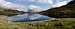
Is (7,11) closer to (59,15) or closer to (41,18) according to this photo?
(41,18)

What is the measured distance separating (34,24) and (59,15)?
0.22 metres

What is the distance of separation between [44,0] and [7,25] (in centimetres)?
36

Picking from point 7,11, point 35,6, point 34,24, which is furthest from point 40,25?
point 7,11

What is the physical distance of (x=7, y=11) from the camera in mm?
1284

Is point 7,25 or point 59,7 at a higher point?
point 59,7

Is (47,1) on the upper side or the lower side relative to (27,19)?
upper

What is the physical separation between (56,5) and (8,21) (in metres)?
0.41

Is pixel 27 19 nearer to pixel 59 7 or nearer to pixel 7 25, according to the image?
pixel 7 25

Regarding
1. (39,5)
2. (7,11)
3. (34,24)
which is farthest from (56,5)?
(7,11)

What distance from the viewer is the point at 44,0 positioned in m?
1.31

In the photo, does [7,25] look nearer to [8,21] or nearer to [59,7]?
[8,21]

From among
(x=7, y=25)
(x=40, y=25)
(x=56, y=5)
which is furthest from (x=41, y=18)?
(x=7, y=25)

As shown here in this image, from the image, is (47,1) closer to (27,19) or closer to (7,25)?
(27,19)

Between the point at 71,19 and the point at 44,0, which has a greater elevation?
the point at 44,0
